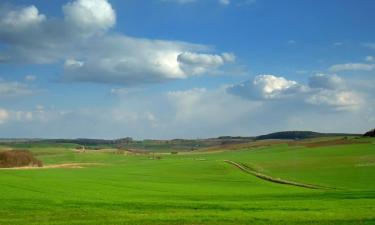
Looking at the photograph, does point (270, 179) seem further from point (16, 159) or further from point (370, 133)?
point (370, 133)

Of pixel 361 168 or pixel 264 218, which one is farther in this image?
pixel 361 168

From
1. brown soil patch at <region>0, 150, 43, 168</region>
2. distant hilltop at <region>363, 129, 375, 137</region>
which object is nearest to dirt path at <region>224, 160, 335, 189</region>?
brown soil patch at <region>0, 150, 43, 168</region>

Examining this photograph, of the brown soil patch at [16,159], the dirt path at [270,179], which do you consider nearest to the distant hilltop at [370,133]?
the dirt path at [270,179]

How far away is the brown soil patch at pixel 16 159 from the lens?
10806cm

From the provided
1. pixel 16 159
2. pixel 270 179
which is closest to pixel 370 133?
pixel 270 179

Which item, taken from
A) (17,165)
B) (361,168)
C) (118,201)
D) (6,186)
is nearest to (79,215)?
(118,201)

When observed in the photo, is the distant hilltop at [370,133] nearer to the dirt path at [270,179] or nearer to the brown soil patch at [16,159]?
the dirt path at [270,179]

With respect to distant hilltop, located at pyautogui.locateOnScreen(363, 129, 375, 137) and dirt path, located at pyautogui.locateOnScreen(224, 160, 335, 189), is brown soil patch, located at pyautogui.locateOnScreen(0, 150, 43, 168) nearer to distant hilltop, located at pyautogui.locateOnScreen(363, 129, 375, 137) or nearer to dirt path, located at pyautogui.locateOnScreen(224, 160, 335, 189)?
dirt path, located at pyautogui.locateOnScreen(224, 160, 335, 189)

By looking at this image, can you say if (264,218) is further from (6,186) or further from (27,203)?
(6,186)

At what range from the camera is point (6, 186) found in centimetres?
4606

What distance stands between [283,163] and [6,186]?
6206cm

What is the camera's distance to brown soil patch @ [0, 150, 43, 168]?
4254 inches

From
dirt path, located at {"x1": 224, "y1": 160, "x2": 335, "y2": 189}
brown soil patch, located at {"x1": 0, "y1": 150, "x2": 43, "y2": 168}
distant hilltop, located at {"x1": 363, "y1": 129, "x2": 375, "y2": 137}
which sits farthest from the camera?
distant hilltop, located at {"x1": 363, "y1": 129, "x2": 375, "y2": 137}

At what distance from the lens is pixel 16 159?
358ft
